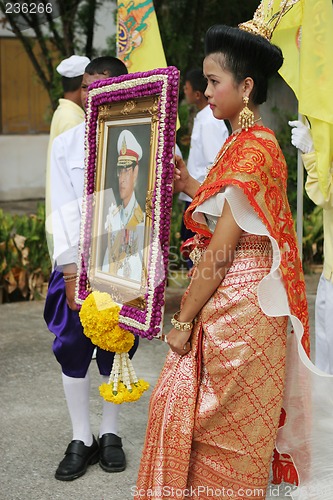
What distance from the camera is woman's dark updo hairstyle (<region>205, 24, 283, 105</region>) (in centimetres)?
238

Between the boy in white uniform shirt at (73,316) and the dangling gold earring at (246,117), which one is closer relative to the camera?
the dangling gold earring at (246,117)

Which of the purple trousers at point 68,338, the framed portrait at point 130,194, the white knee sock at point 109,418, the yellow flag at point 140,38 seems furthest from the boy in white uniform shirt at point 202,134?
the framed portrait at point 130,194

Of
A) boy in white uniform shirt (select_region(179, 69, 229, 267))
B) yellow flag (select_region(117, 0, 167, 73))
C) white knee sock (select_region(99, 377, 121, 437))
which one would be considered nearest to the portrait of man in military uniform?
white knee sock (select_region(99, 377, 121, 437))

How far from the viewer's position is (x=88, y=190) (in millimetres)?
2955

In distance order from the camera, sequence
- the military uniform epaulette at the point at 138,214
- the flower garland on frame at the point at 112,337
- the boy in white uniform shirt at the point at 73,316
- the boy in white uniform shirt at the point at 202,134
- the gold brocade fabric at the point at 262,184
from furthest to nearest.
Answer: the boy in white uniform shirt at the point at 202,134 → the boy in white uniform shirt at the point at 73,316 → the flower garland on frame at the point at 112,337 → the military uniform epaulette at the point at 138,214 → the gold brocade fabric at the point at 262,184

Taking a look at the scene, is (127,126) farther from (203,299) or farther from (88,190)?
(203,299)

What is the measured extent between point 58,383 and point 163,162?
2.41m

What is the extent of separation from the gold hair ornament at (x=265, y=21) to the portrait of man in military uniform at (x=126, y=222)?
1.81 feet

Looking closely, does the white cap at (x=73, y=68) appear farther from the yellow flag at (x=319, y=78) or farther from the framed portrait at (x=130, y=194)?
the framed portrait at (x=130, y=194)

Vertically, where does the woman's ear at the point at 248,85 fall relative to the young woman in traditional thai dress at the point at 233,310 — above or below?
above

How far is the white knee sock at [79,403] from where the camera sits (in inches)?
137

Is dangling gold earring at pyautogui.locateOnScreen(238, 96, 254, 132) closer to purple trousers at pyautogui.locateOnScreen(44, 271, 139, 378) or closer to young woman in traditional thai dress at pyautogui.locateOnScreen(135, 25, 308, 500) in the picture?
young woman in traditional thai dress at pyautogui.locateOnScreen(135, 25, 308, 500)

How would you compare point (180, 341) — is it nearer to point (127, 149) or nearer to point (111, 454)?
point (127, 149)

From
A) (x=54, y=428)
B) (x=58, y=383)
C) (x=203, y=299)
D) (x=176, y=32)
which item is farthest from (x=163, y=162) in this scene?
(x=176, y=32)
